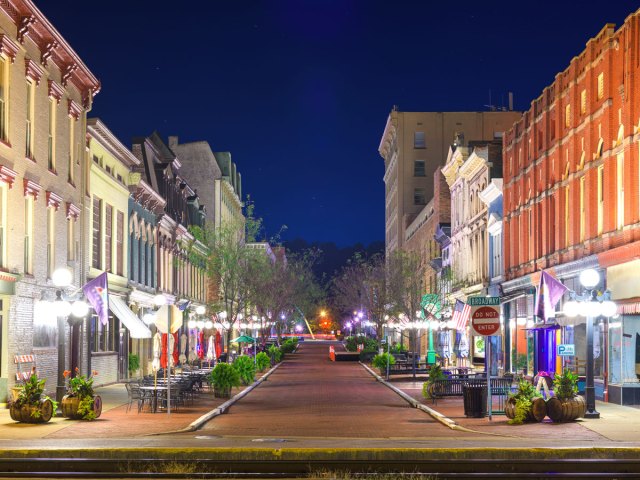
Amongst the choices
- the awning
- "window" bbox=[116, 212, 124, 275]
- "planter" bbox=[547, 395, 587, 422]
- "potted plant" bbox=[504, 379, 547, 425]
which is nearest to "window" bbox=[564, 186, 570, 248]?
"planter" bbox=[547, 395, 587, 422]

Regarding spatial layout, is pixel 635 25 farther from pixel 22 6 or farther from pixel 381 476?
pixel 381 476

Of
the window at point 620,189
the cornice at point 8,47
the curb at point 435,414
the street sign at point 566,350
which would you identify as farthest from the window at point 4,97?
the window at point 620,189

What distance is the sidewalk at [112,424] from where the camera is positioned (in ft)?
72.0

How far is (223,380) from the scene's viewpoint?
34.0m

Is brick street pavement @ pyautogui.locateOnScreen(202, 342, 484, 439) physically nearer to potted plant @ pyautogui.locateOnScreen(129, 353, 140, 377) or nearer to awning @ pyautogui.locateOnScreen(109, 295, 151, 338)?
awning @ pyautogui.locateOnScreen(109, 295, 151, 338)

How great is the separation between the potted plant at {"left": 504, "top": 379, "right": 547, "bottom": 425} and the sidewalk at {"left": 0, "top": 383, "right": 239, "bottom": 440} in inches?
299

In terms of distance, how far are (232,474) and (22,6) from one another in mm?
17726

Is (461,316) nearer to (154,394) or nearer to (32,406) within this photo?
(154,394)

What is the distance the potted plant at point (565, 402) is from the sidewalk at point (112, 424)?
8.62m

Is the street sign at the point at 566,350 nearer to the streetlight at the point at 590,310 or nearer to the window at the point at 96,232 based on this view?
the streetlight at the point at 590,310

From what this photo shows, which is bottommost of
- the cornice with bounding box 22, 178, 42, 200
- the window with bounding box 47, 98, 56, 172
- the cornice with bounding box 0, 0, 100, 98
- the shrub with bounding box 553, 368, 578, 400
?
the shrub with bounding box 553, 368, 578, 400

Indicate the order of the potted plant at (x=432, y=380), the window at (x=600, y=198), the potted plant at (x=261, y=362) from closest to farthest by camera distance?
the potted plant at (x=432, y=380) < the window at (x=600, y=198) < the potted plant at (x=261, y=362)

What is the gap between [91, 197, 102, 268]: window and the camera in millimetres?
41094

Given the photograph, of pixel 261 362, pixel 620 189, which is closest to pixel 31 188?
pixel 620 189
